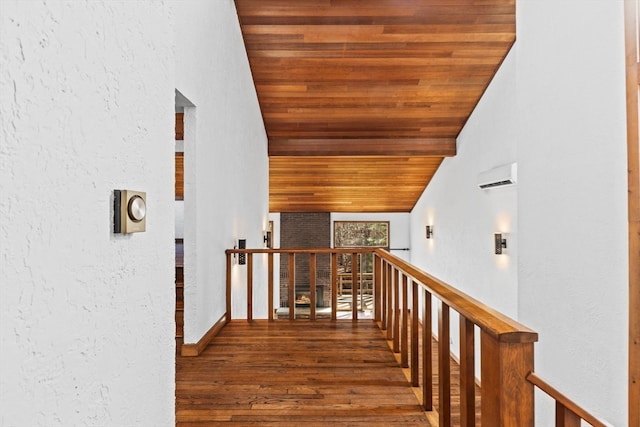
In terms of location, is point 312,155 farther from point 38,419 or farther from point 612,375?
point 38,419

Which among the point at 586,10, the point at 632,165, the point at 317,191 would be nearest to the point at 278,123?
the point at 317,191

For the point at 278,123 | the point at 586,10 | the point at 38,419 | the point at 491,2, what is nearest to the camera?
the point at 38,419

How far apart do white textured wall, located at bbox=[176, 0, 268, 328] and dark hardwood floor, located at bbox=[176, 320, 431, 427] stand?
399 mm

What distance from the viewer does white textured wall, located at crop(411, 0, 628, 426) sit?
2230mm

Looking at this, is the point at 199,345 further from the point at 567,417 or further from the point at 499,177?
the point at 499,177

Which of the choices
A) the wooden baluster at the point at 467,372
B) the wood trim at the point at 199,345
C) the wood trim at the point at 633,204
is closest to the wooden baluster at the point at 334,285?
the wood trim at the point at 199,345

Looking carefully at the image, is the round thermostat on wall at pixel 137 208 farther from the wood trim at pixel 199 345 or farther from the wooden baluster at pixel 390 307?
the wooden baluster at pixel 390 307

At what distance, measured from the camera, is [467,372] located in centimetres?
161

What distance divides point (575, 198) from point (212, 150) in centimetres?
251

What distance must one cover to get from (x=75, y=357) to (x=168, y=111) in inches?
30.9

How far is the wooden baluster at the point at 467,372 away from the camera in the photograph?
1.59 meters


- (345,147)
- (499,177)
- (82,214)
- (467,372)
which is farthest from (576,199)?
(345,147)

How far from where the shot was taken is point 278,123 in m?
6.08

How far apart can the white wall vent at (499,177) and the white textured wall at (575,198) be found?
1.81 meters
